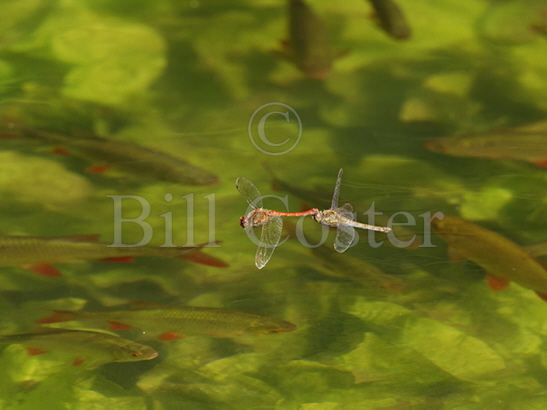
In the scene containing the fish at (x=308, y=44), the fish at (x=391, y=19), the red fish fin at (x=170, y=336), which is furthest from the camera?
the fish at (x=391, y=19)

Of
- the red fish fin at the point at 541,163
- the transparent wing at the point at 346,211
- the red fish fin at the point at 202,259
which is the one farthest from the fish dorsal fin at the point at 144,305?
the red fish fin at the point at 541,163

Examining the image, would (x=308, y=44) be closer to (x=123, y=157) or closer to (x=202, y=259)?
(x=123, y=157)

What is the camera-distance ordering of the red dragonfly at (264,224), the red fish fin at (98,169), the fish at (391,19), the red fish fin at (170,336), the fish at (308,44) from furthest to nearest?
the fish at (391,19)
the fish at (308,44)
the red fish fin at (98,169)
the red dragonfly at (264,224)
the red fish fin at (170,336)

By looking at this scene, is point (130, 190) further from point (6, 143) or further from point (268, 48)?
point (268, 48)

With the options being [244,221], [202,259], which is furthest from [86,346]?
[244,221]

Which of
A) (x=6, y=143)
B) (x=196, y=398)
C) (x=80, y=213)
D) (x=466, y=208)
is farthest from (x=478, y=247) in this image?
(x=6, y=143)

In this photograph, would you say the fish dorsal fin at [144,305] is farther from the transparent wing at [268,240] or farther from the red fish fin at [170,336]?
the transparent wing at [268,240]

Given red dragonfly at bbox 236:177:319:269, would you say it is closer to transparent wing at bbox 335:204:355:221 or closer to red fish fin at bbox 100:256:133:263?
transparent wing at bbox 335:204:355:221
